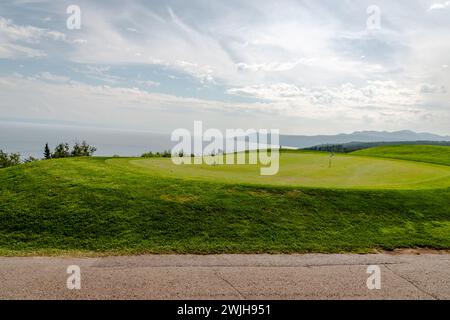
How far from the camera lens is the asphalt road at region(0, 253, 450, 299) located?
26.0 feet

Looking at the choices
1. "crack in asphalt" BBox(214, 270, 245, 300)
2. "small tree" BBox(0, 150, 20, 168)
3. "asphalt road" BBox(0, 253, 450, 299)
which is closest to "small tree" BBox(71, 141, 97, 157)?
"small tree" BBox(0, 150, 20, 168)

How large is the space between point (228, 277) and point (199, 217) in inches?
179

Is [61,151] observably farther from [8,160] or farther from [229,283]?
[229,283]

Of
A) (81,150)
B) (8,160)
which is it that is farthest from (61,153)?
(8,160)

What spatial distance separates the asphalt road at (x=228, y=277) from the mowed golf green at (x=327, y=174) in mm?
6966

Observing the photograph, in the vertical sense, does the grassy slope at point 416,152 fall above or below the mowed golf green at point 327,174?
above

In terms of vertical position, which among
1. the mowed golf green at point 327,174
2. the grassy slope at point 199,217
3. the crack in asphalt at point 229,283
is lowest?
the crack in asphalt at point 229,283

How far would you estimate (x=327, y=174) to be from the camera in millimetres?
20594

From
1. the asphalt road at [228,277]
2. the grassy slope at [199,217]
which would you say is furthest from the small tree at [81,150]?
the asphalt road at [228,277]

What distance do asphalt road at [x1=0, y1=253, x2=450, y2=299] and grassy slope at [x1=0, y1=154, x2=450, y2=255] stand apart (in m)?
0.90

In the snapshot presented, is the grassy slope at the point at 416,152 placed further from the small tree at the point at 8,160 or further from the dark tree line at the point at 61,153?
the small tree at the point at 8,160

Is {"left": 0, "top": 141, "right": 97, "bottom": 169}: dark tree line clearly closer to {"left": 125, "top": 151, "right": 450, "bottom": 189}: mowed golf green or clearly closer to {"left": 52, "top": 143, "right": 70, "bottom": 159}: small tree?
{"left": 52, "top": 143, "right": 70, "bottom": 159}: small tree

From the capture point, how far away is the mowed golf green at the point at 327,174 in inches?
701

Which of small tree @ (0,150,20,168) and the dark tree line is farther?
the dark tree line
